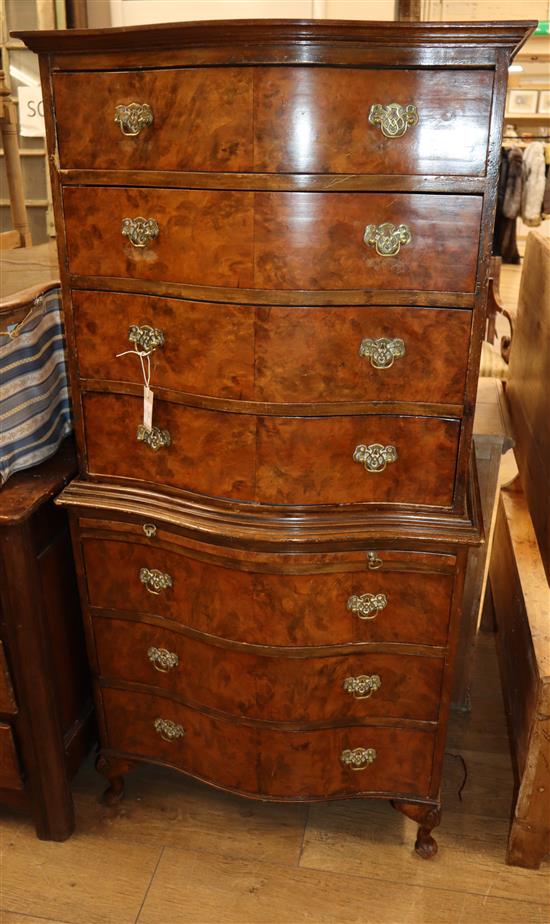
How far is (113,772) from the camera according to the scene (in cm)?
196

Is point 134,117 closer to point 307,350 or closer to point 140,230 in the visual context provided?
point 140,230

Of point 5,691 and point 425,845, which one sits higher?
point 5,691

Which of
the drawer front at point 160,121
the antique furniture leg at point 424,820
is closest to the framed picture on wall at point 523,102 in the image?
the drawer front at point 160,121

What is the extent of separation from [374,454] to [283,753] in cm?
72

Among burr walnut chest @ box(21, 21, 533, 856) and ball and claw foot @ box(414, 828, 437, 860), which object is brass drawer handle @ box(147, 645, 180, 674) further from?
ball and claw foot @ box(414, 828, 437, 860)

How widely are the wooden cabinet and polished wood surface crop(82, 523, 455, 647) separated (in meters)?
0.14

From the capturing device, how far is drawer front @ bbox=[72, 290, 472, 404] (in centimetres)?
140

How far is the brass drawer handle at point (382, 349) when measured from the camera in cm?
142

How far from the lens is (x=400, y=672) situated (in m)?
1.69

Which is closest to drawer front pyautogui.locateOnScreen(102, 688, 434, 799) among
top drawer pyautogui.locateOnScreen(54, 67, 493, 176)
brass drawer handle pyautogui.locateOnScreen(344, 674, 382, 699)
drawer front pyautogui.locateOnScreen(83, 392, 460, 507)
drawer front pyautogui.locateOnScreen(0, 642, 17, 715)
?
brass drawer handle pyautogui.locateOnScreen(344, 674, 382, 699)

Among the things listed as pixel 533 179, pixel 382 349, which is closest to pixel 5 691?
pixel 382 349

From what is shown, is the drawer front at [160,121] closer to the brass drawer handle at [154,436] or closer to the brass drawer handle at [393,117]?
the brass drawer handle at [393,117]

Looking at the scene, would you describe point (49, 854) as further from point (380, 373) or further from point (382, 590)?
point (380, 373)

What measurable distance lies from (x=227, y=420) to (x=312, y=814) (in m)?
1.09
